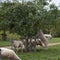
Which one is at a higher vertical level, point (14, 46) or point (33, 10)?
point (33, 10)

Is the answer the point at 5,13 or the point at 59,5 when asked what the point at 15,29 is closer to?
the point at 5,13

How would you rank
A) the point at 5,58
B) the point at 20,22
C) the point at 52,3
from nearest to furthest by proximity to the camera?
the point at 5,58
the point at 20,22
the point at 52,3

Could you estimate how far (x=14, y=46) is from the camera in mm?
19938

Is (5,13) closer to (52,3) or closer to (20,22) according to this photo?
(20,22)

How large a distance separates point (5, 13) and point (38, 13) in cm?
234

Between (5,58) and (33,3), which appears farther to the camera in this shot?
(33,3)

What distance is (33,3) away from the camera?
64.4 ft

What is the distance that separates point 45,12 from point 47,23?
0.85m

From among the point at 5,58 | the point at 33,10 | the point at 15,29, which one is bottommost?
the point at 5,58

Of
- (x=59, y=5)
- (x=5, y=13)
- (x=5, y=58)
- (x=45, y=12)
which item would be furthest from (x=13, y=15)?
(x=5, y=58)

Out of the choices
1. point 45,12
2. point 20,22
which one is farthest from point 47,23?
point 20,22

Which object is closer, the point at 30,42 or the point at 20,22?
the point at 20,22

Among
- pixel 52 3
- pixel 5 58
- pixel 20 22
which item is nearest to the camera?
pixel 5 58

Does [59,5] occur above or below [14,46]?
above
